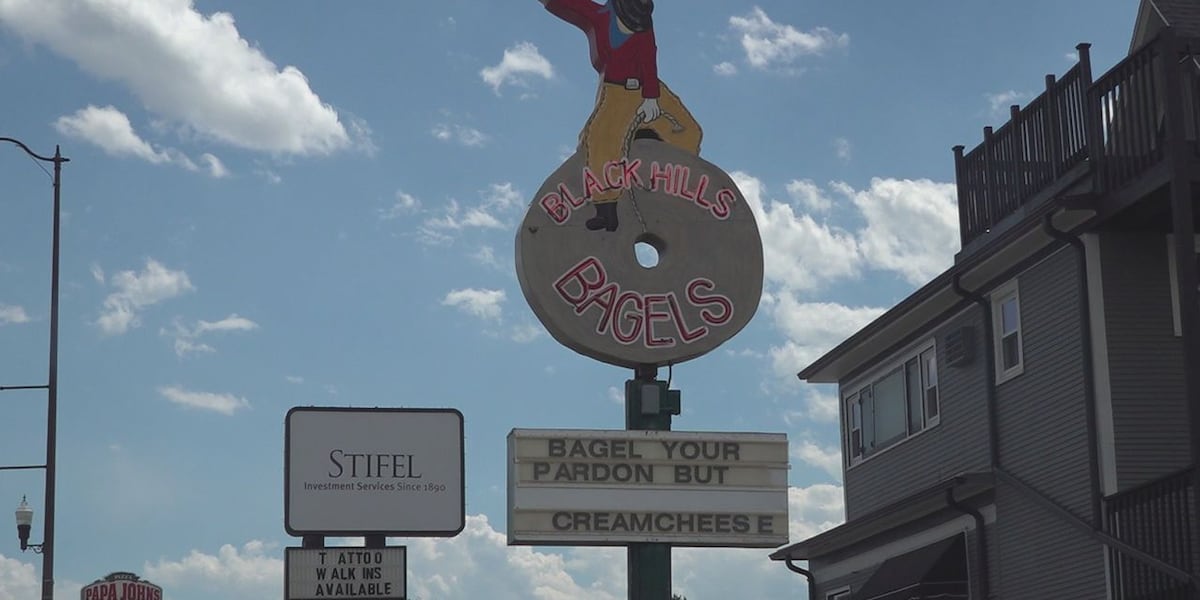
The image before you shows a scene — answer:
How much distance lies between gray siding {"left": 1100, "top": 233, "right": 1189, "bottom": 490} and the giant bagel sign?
14.6 ft

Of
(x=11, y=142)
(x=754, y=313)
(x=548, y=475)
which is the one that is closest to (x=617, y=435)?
(x=548, y=475)

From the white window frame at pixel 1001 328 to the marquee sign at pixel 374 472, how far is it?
7646mm

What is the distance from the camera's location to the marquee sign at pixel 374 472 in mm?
20828

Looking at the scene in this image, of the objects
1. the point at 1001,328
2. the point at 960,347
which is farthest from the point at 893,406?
the point at 1001,328

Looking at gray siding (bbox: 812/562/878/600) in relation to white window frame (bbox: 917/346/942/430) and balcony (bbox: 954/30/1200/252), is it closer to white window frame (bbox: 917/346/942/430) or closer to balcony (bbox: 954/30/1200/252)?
white window frame (bbox: 917/346/942/430)

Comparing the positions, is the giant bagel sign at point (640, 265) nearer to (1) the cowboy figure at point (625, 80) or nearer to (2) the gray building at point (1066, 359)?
(1) the cowboy figure at point (625, 80)

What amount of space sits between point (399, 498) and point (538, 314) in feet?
9.97

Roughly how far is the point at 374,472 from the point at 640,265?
410 centimetres

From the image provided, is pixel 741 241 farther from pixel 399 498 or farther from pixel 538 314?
pixel 399 498

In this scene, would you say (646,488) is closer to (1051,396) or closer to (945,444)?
(1051,396)

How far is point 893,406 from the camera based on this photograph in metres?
28.8

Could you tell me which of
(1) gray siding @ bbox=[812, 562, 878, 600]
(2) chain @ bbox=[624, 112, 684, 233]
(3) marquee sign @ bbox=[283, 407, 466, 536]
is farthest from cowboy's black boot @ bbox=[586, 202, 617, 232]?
(1) gray siding @ bbox=[812, 562, 878, 600]

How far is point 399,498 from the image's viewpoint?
21297mm

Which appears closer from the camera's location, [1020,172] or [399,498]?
[399,498]
